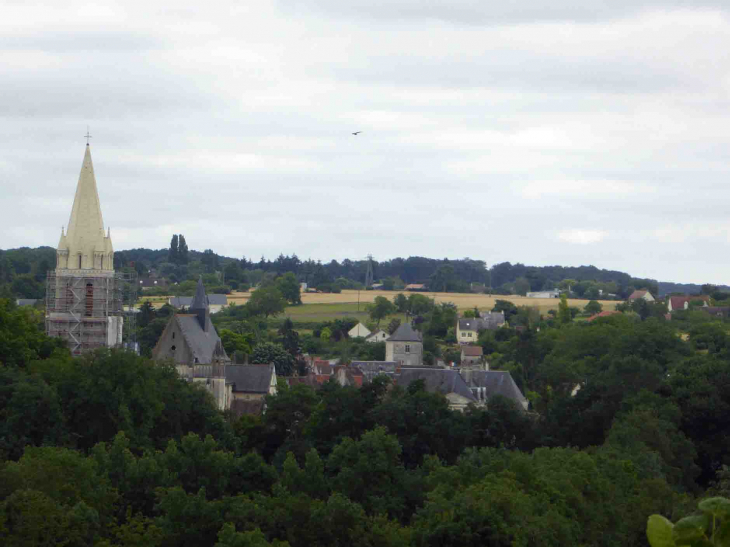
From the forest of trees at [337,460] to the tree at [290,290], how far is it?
116935mm

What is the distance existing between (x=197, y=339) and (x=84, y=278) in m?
9.13

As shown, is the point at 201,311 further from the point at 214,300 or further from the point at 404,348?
the point at 214,300

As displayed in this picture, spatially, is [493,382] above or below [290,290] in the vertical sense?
below

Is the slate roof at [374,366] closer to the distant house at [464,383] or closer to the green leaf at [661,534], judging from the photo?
the distant house at [464,383]

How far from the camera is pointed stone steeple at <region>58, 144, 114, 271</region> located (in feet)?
289

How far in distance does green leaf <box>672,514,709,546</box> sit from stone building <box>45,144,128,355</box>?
79.9 meters

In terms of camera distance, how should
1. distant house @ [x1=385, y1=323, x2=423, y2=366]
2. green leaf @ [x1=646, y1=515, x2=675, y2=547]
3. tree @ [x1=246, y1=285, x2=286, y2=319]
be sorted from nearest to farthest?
green leaf @ [x1=646, y1=515, x2=675, y2=547], distant house @ [x1=385, y1=323, x2=423, y2=366], tree @ [x1=246, y1=285, x2=286, y2=319]

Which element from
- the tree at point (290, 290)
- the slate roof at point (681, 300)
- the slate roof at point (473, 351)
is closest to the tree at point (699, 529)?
the slate roof at point (473, 351)

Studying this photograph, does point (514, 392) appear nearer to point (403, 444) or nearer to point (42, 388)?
point (403, 444)

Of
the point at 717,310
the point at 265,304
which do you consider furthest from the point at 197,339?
the point at 717,310

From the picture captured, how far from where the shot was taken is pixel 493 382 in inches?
3812

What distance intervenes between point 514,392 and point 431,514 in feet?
191

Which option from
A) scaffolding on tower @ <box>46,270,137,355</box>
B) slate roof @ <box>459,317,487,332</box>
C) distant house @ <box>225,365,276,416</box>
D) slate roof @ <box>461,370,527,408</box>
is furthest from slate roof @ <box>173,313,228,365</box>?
slate roof @ <box>459,317,487,332</box>

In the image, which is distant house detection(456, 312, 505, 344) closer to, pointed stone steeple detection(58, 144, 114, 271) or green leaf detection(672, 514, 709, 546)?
pointed stone steeple detection(58, 144, 114, 271)
